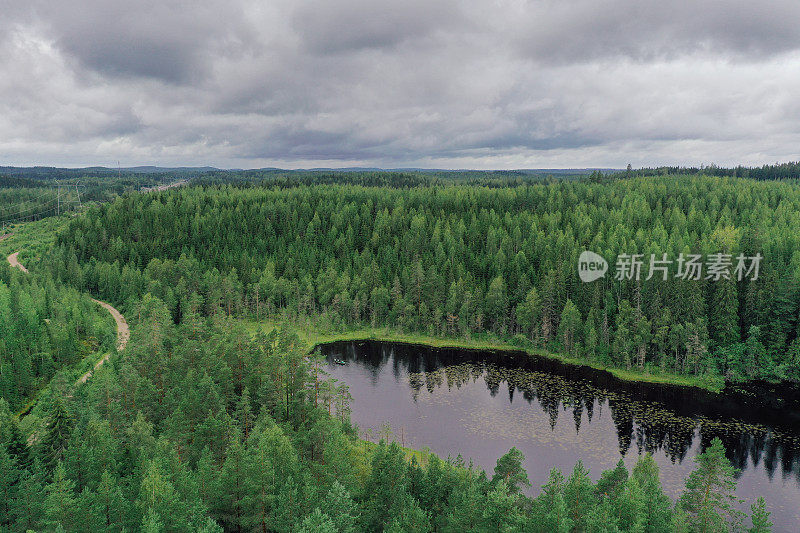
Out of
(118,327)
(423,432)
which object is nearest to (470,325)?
(423,432)

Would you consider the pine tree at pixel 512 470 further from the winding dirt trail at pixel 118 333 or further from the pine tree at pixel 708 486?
the winding dirt trail at pixel 118 333

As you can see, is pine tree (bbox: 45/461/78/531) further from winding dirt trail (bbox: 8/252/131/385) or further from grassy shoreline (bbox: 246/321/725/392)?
grassy shoreline (bbox: 246/321/725/392)

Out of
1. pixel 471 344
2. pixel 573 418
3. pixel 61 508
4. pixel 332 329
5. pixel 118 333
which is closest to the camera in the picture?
pixel 61 508

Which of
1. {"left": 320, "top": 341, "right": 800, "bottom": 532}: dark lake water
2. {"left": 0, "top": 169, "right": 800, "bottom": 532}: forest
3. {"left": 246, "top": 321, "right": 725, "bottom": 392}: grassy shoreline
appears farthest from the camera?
{"left": 246, "top": 321, "right": 725, "bottom": 392}: grassy shoreline

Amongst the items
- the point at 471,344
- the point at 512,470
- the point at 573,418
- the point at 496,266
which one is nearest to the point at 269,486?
the point at 512,470

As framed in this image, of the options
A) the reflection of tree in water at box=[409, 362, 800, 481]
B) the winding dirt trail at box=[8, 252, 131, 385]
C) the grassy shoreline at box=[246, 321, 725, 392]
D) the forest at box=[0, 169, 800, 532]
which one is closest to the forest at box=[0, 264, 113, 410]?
the forest at box=[0, 169, 800, 532]

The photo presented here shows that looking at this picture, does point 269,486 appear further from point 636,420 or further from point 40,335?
point 40,335
